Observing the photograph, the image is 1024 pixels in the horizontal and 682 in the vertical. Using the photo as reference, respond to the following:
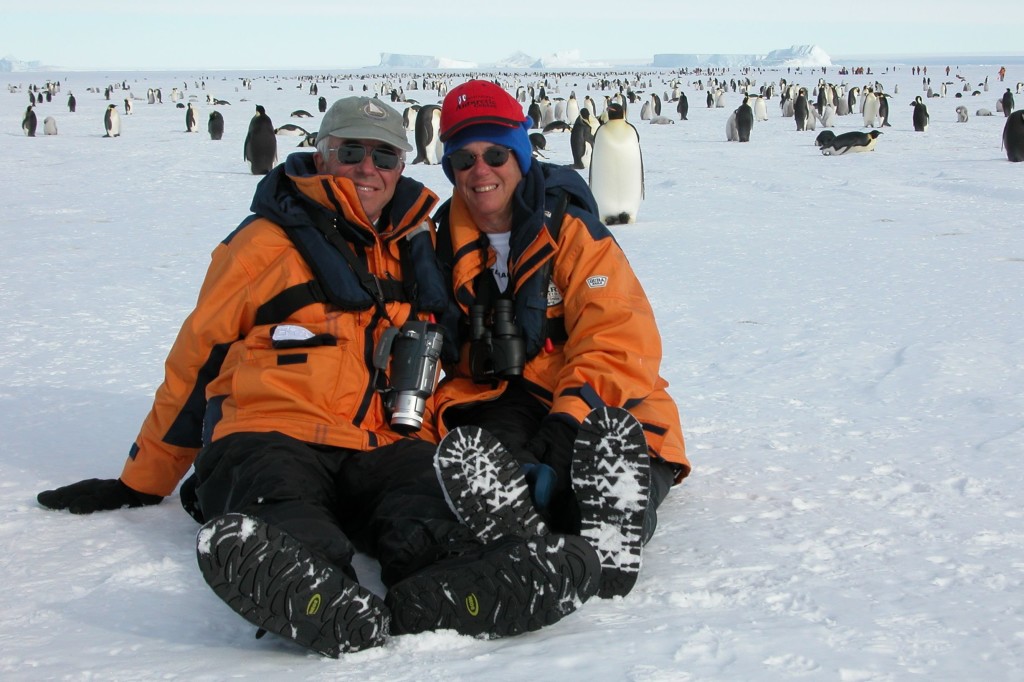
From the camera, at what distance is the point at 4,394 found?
338 cm

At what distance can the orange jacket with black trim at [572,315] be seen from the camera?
7.41 feet

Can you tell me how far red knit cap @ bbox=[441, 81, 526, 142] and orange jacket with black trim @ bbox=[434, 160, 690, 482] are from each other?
130 mm

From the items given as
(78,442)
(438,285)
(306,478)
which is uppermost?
(438,285)

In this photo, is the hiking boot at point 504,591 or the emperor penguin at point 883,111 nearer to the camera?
the hiking boot at point 504,591

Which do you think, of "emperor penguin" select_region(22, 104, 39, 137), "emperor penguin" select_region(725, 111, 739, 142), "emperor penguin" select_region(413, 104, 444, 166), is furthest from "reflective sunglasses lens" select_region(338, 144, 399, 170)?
"emperor penguin" select_region(22, 104, 39, 137)

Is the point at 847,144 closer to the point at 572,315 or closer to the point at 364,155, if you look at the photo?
the point at 572,315

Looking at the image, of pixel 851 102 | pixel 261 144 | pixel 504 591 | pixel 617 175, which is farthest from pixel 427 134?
pixel 851 102

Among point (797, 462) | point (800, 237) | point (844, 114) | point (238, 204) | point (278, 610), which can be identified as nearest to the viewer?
point (278, 610)

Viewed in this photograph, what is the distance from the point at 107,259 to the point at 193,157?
8016 mm

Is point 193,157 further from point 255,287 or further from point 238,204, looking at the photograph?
point 255,287

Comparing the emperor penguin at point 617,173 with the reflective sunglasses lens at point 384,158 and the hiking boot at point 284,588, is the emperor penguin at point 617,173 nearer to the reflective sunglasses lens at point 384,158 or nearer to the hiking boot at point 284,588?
the reflective sunglasses lens at point 384,158

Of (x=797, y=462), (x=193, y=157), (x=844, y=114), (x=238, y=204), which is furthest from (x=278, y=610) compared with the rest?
(x=844, y=114)

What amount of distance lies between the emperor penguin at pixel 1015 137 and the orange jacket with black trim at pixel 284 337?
34.4 ft

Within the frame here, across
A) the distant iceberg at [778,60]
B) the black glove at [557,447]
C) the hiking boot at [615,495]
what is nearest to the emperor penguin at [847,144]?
the black glove at [557,447]
